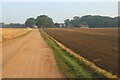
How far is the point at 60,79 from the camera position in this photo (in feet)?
31.4

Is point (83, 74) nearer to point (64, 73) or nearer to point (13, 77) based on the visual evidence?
point (64, 73)

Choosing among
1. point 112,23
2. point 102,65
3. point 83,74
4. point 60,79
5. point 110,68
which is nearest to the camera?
point 60,79

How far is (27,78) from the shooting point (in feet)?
32.2

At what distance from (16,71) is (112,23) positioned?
18299cm

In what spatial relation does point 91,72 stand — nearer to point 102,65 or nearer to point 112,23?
point 102,65

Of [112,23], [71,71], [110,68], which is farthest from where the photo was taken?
[112,23]

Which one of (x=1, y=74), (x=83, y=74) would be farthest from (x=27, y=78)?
(x=83, y=74)

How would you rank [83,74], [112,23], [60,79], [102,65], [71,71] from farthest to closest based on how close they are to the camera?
[112,23], [102,65], [71,71], [83,74], [60,79]

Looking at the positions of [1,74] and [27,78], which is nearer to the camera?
[27,78]

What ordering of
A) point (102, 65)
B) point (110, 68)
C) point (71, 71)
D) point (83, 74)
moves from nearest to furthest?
point (83, 74)
point (71, 71)
point (110, 68)
point (102, 65)

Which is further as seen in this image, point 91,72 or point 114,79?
point 91,72

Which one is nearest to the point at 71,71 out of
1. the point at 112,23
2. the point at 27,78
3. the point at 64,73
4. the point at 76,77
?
the point at 64,73

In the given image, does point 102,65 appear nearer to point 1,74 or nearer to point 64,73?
point 64,73

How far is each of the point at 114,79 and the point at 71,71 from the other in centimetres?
210
